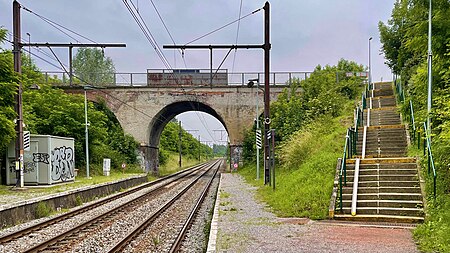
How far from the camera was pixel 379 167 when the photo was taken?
44.1 ft

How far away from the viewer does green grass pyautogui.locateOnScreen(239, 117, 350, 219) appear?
12164 mm

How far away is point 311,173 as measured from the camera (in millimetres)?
15258

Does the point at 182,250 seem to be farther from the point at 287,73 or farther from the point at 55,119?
the point at 287,73

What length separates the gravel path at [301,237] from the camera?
25.7ft

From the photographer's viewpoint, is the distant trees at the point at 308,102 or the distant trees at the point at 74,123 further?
the distant trees at the point at 74,123

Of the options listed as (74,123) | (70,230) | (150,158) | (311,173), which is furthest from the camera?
(150,158)

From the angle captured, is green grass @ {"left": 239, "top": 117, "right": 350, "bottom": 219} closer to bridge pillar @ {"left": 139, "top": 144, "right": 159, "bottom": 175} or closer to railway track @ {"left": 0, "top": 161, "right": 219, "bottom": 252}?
railway track @ {"left": 0, "top": 161, "right": 219, "bottom": 252}

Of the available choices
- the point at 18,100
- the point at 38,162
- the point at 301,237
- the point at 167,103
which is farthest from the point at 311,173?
the point at 167,103

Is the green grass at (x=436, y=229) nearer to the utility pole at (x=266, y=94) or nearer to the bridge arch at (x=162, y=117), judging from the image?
the utility pole at (x=266, y=94)

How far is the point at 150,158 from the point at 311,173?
27236 mm

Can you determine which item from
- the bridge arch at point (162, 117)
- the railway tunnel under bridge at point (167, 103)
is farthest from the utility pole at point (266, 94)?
the bridge arch at point (162, 117)

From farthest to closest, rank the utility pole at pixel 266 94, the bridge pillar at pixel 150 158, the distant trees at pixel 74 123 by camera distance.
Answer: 1. the bridge pillar at pixel 150 158
2. the distant trees at pixel 74 123
3. the utility pole at pixel 266 94

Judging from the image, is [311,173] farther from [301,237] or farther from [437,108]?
[301,237]

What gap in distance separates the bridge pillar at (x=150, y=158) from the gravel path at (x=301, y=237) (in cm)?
2778
